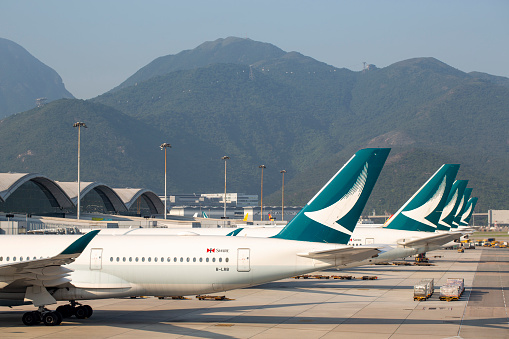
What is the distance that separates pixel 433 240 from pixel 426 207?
223 inches

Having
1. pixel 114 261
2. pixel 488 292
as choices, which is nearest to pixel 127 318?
pixel 114 261

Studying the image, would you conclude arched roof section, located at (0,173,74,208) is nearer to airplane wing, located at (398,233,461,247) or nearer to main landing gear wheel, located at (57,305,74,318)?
airplane wing, located at (398,233,461,247)

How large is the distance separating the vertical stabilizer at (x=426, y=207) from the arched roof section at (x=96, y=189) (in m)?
74.6

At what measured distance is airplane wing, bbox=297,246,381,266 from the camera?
29188 mm

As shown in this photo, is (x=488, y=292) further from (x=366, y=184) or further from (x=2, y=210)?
(x=2, y=210)

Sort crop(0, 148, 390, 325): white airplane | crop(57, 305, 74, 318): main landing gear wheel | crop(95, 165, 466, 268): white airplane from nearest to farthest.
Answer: crop(0, 148, 390, 325): white airplane < crop(57, 305, 74, 318): main landing gear wheel < crop(95, 165, 466, 268): white airplane

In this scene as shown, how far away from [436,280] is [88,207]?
273ft

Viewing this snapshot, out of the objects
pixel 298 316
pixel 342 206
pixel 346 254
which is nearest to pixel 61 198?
pixel 298 316

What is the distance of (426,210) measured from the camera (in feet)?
184

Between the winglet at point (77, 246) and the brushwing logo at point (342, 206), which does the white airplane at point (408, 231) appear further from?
the winglet at point (77, 246)

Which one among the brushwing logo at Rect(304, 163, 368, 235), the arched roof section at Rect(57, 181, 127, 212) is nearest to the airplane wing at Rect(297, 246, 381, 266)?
the brushwing logo at Rect(304, 163, 368, 235)

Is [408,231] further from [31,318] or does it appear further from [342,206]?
[31,318]

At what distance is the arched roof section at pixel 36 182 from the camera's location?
98375mm

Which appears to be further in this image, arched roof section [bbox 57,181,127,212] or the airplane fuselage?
arched roof section [bbox 57,181,127,212]
